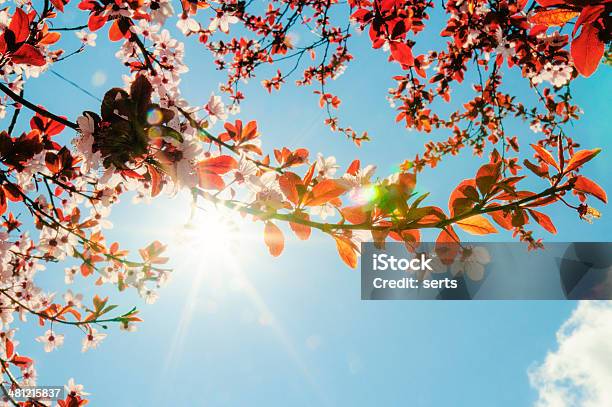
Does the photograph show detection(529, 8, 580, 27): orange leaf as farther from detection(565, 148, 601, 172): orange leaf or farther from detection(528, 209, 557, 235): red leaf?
detection(528, 209, 557, 235): red leaf

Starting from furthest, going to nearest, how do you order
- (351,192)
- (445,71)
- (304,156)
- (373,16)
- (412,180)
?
(445,71)
(373,16)
(304,156)
(351,192)
(412,180)

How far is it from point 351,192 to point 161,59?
9.19 ft

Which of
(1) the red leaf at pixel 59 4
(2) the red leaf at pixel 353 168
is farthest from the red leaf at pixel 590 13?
(1) the red leaf at pixel 59 4

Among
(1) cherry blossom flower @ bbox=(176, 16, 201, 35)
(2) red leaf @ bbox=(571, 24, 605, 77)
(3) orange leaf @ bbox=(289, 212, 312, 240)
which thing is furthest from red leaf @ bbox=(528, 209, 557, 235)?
(1) cherry blossom flower @ bbox=(176, 16, 201, 35)

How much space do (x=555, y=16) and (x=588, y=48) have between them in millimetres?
105

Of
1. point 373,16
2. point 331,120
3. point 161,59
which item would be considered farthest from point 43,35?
point 331,120

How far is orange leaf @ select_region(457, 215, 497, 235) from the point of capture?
95 centimetres

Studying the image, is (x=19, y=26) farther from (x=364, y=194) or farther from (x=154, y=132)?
(x=364, y=194)

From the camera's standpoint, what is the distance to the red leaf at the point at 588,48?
787 millimetres

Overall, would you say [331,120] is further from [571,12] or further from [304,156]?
[571,12]

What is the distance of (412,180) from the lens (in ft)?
3.02

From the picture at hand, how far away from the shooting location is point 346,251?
103cm

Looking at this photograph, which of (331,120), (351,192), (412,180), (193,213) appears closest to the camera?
(412,180)

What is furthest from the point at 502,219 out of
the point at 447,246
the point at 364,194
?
the point at 364,194
